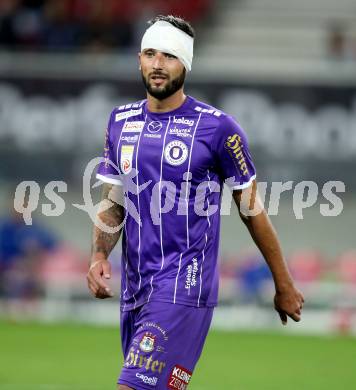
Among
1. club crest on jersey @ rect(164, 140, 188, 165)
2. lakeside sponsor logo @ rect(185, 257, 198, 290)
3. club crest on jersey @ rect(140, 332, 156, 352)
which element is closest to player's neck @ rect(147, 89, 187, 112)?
club crest on jersey @ rect(164, 140, 188, 165)

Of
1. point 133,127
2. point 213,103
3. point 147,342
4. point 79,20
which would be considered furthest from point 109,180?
point 79,20

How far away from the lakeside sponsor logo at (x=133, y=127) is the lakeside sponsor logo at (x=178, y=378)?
4.17 feet

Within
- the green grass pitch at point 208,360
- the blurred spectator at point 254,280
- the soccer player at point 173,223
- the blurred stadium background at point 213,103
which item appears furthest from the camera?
the blurred stadium background at point 213,103

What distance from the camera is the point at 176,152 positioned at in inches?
248

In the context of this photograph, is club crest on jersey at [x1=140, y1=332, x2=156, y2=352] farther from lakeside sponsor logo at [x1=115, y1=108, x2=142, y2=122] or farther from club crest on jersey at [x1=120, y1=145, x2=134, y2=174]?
lakeside sponsor logo at [x1=115, y1=108, x2=142, y2=122]

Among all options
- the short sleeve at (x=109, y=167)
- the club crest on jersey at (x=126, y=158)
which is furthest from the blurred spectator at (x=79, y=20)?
the club crest on jersey at (x=126, y=158)

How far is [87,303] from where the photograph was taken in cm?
1859

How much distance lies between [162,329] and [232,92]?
40.8ft

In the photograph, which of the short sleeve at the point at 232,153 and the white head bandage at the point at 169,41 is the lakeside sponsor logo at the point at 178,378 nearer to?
the short sleeve at the point at 232,153

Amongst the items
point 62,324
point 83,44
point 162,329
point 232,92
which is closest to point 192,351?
point 162,329

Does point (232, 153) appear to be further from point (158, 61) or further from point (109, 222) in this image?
point (109, 222)

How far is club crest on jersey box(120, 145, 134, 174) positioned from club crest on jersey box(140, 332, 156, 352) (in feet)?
2.99

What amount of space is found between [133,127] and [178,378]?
1359 millimetres

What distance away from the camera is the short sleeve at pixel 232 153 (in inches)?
248
